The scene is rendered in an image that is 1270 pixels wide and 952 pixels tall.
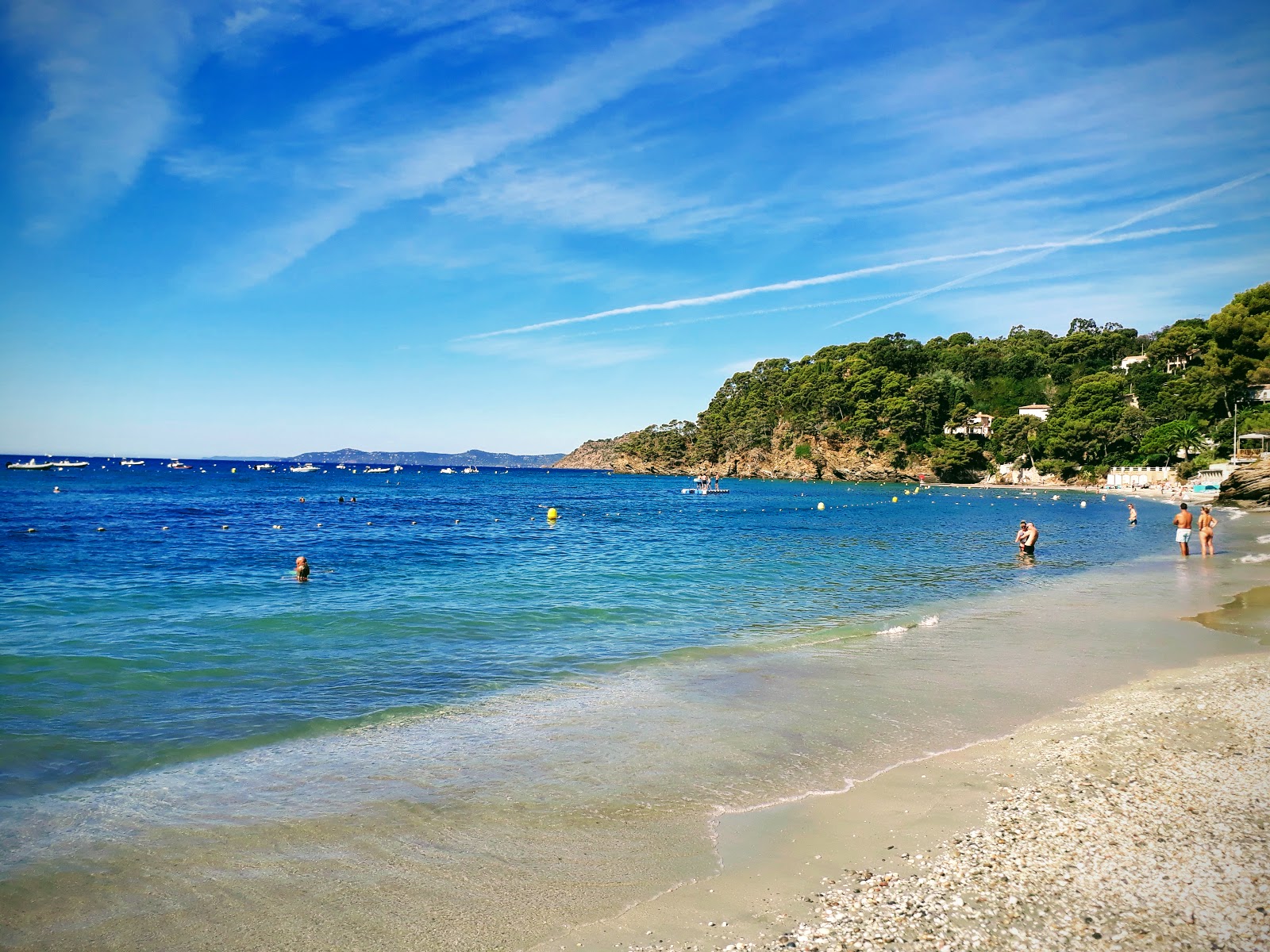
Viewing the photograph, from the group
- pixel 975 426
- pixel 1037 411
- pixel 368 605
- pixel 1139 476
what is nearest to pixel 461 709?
pixel 368 605

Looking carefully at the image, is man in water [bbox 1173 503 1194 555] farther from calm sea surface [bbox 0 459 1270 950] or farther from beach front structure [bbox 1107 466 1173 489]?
beach front structure [bbox 1107 466 1173 489]

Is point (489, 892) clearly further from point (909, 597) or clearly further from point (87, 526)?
point (87, 526)

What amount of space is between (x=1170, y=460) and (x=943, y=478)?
36229 millimetres

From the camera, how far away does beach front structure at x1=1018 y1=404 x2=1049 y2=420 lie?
126 meters

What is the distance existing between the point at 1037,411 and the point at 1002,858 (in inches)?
5817

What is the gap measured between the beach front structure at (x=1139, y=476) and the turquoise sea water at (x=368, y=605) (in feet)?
177

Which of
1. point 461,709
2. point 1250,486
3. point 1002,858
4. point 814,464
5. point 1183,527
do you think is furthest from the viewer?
point 814,464

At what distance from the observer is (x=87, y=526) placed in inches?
1506

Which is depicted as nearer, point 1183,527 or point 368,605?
point 368,605

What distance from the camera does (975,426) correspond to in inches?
5344

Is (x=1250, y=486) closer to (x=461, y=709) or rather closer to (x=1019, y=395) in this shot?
(x=461, y=709)

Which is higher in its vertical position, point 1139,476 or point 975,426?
point 975,426

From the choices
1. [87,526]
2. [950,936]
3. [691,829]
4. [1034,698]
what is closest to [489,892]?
[691,829]

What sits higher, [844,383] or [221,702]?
[844,383]
